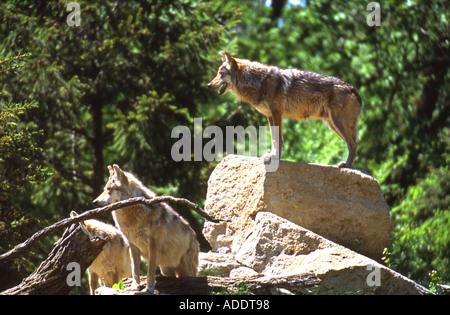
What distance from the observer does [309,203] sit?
336 inches

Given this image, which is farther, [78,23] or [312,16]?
[312,16]

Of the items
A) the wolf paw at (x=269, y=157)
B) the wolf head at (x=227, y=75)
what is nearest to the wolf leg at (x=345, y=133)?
the wolf paw at (x=269, y=157)

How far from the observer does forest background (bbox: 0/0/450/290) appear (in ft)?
38.1

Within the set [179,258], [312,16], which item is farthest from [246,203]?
[312,16]

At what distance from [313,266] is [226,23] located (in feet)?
27.2

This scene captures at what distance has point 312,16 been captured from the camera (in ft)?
57.1

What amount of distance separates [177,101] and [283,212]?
18.8 feet

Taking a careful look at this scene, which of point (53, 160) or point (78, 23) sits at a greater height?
point (78, 23)

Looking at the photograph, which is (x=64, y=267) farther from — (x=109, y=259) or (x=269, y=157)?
(x=269, y=157)

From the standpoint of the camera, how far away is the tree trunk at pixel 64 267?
19.8 ft
